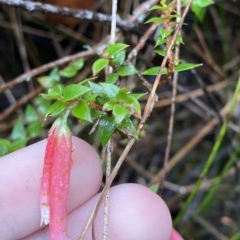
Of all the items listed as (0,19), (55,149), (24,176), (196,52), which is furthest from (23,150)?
(196,52)

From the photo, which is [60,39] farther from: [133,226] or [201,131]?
[133,226]

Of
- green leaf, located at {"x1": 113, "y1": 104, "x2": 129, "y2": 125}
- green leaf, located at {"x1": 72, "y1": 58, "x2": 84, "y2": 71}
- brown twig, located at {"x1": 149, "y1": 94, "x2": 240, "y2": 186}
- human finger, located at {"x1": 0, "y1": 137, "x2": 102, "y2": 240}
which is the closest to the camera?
green leaf, located at {"x1": 113, "y1": 104, "x2": 129, "y2": 125}

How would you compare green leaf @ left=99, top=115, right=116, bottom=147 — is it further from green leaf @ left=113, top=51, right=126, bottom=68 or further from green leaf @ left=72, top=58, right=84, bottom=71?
green leaf @ left=72, top=58, right=84, bottom=71

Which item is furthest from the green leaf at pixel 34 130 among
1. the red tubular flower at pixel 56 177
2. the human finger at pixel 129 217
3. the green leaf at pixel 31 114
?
the red tubular flower at pixel 56 177

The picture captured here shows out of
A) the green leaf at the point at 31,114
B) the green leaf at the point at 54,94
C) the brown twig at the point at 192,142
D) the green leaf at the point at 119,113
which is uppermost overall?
the green leaf at the point at 54,94

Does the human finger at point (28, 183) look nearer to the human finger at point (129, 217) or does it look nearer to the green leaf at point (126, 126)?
the human finger at point (129, 217)

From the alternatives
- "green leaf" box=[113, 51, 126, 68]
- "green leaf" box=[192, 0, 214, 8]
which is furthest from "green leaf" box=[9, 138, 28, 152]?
"green leaf" box=[192, 0, 214, 8]
